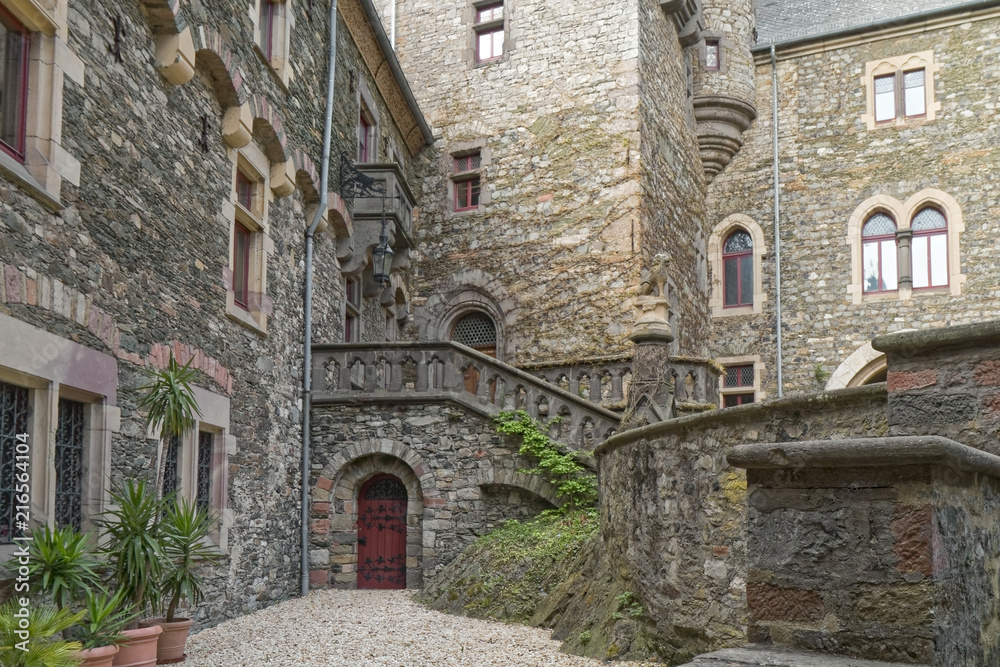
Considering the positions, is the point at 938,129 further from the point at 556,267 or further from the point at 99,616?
the point at 99,616

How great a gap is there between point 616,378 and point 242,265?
17.3ft

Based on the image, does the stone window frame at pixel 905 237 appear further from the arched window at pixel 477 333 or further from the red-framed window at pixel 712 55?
the arched window at pixel 477 333

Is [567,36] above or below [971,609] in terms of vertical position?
above

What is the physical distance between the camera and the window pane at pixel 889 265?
57.0 feet

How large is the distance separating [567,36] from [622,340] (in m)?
5.00

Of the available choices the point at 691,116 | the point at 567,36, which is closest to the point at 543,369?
the point at 567,36

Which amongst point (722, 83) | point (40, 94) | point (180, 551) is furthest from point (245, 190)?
point (722, 83)

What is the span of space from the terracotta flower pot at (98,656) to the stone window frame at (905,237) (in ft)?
48.1

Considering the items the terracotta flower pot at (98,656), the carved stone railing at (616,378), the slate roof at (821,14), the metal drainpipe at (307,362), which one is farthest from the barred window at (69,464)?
the slate roof at (821,14)

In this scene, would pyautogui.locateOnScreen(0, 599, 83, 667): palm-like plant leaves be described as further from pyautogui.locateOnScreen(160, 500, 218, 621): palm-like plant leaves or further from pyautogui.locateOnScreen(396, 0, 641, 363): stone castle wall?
pyautogui.locateOnScreen(396, 0, 641, 363): stone castle wall

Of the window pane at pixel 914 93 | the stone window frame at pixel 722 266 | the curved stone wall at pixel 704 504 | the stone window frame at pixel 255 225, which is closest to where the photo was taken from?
the curved stone wall at pixel 704 504

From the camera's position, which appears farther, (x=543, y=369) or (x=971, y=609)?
(x=543, y=369)

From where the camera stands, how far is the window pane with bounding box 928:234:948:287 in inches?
673

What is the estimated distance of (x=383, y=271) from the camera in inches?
517
